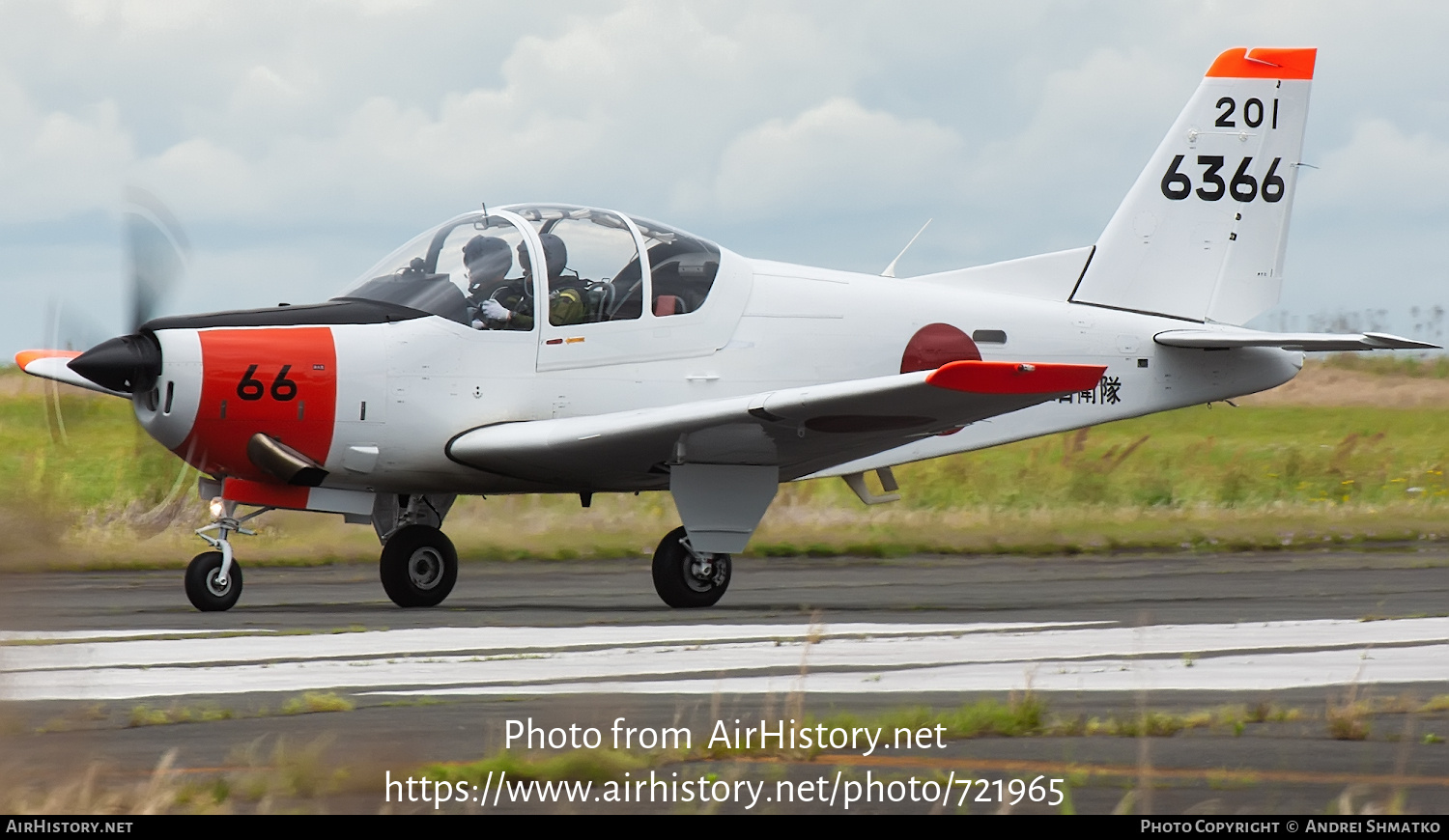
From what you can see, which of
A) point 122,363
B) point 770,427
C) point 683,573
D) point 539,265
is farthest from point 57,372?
point 770,427

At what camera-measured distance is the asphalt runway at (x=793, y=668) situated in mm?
5562

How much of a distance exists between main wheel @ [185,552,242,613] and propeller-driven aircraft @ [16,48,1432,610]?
16mm

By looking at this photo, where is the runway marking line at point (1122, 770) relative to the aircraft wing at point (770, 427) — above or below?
below

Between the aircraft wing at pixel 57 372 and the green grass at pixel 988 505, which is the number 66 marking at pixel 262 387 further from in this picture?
the aircraft wing at pixel 57 372

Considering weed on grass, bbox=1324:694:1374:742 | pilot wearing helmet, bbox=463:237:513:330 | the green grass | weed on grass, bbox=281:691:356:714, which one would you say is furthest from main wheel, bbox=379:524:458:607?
weed on grass, bbox=1324:694:1374:742

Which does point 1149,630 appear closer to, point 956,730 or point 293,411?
point 956,730

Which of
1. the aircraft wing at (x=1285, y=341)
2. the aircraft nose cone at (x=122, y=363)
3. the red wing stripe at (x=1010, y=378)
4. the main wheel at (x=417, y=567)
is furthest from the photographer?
the aircraft wing at (x=1285, y=341)

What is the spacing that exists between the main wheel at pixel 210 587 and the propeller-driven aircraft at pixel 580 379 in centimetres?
2

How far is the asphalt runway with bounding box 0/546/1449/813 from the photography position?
5562 millimetres

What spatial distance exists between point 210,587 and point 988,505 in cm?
1194

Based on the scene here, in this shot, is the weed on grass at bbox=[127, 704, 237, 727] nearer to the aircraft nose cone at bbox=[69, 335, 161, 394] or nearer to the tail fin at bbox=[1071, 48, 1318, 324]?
the aircraft nose cone at bbox=[69, 335, 161, 394]

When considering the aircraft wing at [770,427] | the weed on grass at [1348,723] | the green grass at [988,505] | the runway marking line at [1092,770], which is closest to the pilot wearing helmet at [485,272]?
the aircraft wing at [770,427]

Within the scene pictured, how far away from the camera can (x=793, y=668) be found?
8.48m

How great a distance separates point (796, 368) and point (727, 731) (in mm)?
7841
